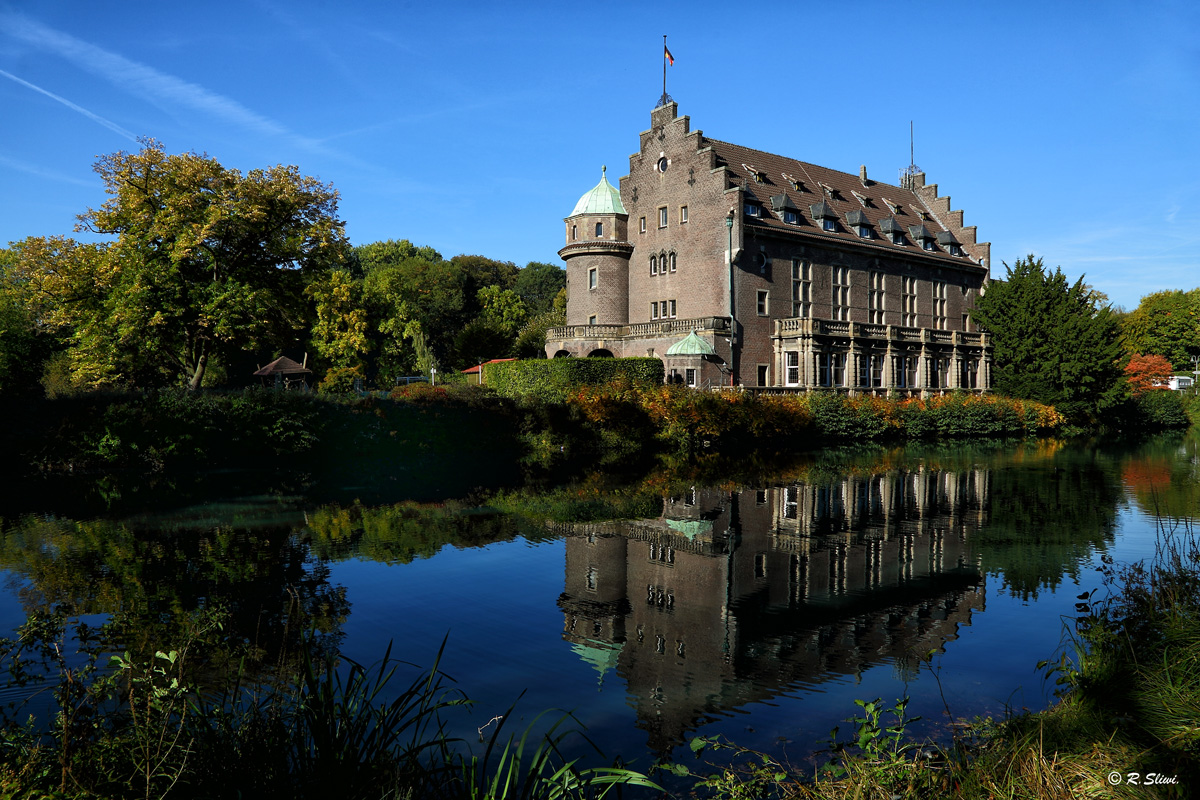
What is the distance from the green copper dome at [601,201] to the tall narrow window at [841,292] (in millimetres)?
13615

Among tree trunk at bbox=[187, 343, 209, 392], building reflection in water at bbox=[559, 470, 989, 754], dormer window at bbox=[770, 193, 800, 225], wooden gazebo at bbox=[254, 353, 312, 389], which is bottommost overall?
building reflection in water at bbox=[559, 470, 989, 754]

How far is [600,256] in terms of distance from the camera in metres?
46.9

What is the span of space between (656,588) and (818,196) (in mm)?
43328

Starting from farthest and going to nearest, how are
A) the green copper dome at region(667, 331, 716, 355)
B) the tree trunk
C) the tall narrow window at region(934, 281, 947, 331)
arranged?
the tall narrow window at region(934, 281, 947, 331)
the green copper dome at region(667, 331, 716, 355)
the tree trunk

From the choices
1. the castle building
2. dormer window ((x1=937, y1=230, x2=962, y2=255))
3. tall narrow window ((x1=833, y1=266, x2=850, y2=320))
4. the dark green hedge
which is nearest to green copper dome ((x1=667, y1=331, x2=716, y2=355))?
the castle building

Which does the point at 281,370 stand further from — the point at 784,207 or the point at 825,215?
the point at 825,215

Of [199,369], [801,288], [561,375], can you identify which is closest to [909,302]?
[801,288]

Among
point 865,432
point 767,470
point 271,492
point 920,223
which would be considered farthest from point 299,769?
point 920,223

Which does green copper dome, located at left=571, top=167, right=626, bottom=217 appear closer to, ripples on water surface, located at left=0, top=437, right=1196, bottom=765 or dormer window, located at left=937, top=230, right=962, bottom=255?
dormer window, located at left=937, top=230, right=962, bottom=255

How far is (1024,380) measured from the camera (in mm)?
47625

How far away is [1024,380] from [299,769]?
51.9 m

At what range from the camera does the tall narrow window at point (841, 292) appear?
4688cm

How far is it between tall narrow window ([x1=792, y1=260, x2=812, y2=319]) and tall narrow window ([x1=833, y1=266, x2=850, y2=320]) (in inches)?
92.1

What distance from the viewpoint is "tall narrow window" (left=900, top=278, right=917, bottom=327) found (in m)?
50.9
